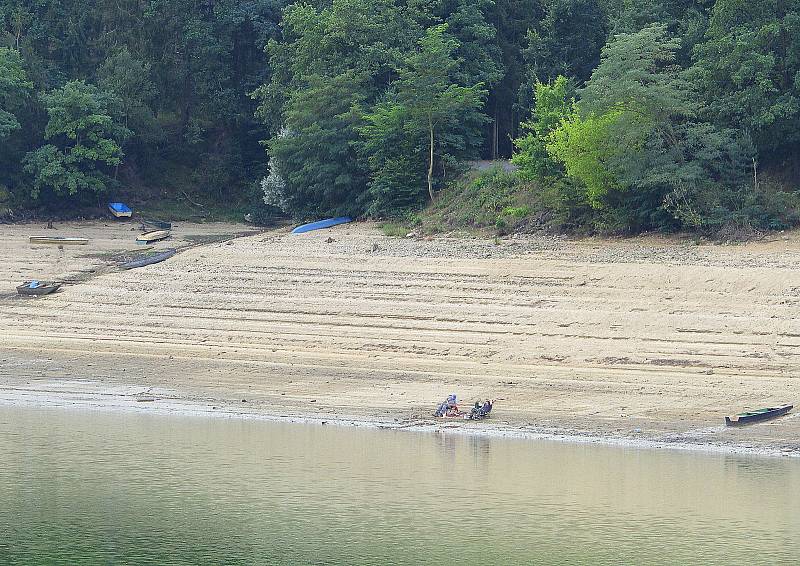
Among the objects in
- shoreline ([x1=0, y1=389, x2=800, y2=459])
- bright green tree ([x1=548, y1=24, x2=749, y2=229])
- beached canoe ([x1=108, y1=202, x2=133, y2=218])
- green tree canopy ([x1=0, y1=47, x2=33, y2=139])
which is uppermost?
green tree canopy ([x1=0, y1=47, x2=33, y2=139])

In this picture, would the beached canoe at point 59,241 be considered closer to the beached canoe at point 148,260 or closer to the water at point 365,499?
the beached canoe at point 148,260

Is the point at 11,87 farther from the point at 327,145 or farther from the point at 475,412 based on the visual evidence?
the point at 475,412

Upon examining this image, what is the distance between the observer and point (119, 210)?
4497 centimetres

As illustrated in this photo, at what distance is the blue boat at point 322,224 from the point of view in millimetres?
39250

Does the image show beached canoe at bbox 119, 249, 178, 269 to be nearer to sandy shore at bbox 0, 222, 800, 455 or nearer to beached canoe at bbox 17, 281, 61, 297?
sandy shore at bbox 0, 222, 800, 455

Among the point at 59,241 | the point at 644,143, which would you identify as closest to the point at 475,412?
the point at 644,143

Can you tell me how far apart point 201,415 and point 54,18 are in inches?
1141

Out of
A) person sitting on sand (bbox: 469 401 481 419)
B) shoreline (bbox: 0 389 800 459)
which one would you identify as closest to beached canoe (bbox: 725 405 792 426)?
shoreline (bbox: 0 389 800 459)

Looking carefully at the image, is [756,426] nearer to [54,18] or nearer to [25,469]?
[25,469]

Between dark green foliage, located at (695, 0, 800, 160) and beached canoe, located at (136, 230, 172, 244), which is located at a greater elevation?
dark green foliage, located at (695, 0, 800, 160)

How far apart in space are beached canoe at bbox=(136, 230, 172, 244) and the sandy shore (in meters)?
4.08

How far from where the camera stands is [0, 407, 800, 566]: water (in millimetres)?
17125

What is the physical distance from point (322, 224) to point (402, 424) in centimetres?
1802

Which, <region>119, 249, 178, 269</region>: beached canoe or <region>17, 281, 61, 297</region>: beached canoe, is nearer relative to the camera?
<region>17, 281, 61, 297</region>: beached canoe
